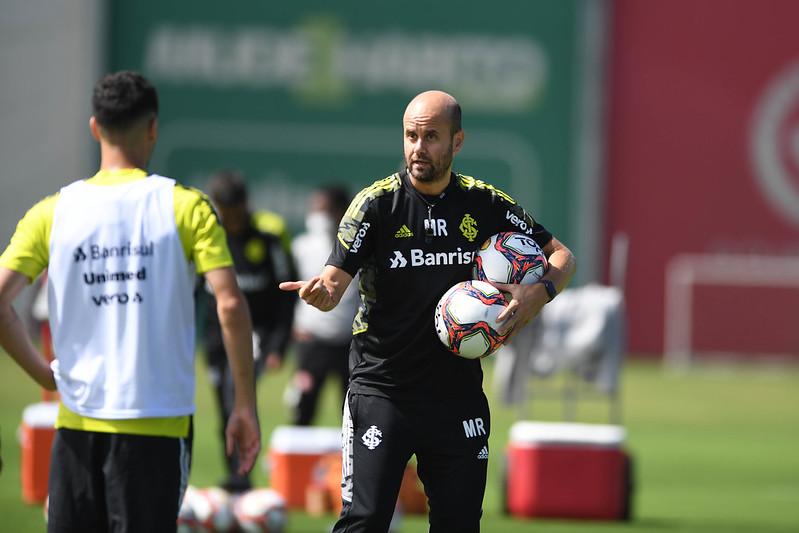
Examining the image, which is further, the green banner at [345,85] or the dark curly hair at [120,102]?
the green banner at [345,85]

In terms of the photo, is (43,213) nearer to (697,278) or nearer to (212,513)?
(212,513)

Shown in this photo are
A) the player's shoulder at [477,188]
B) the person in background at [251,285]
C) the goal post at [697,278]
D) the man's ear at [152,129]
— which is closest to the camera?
the man's ear at [152,129]

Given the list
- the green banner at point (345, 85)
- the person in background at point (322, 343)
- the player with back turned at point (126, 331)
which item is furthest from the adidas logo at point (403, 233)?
the green banner at point (345, 85)

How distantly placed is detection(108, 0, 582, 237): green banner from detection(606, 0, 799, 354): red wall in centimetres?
110

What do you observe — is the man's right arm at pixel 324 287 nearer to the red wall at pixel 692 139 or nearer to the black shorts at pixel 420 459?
the black shorts at pixel 420 459

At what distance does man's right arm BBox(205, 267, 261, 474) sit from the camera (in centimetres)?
541

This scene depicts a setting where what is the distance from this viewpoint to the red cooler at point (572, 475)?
35.2ft

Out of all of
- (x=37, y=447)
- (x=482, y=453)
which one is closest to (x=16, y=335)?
(x=482, y=453)

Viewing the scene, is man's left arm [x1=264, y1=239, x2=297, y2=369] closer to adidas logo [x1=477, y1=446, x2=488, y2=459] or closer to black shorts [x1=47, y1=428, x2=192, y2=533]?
adidas logo [x1=477, y1=446, x2=488, y2=459]

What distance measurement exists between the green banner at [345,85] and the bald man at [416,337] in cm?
2020

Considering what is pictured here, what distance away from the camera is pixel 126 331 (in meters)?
5.47

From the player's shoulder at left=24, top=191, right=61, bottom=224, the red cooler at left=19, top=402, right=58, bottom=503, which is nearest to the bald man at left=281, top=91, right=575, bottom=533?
the player's shoulder at left=24, top=191, right=61, bottom=224

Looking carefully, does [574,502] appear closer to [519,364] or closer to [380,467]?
[519,364]

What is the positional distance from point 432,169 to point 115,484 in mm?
1847
